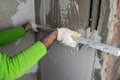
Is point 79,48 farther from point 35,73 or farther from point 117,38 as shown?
point 35,73

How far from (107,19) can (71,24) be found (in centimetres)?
31

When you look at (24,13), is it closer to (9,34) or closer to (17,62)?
(9,34)

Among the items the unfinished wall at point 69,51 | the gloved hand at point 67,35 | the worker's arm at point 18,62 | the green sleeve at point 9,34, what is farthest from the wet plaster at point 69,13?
the worker's arm at point 18,62

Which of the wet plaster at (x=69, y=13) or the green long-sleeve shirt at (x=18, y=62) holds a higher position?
the wet plaster at (x=69, y=13)

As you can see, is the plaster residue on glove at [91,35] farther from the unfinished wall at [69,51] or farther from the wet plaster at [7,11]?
the wet plaster at [7,11]

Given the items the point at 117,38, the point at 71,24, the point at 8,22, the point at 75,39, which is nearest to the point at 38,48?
the point at 75,39

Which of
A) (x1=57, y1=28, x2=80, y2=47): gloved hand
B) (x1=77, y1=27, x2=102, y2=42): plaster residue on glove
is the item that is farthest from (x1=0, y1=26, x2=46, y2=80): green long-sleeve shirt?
(x1=77, y1=27, x2=102, y2=42): plaster residue on glove

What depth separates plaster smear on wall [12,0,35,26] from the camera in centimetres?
166

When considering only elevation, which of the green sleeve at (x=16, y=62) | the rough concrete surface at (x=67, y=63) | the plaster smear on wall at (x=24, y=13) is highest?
the plaster smear on wall at (x=24, y=13)

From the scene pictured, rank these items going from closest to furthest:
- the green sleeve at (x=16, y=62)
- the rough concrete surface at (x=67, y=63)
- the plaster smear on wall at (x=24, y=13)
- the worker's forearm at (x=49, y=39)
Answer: the green sleeve at (x=16, y=62) < the worker's forearm at (x=49, y=39) < the rough concrete surface at (x=67, y=63) < the plaster smear on wall at (x=24, y=13)

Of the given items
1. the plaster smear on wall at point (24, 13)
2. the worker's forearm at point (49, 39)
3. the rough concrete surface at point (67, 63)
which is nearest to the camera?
the worker's forearm at point (49, 39)

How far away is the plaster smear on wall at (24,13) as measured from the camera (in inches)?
65.3

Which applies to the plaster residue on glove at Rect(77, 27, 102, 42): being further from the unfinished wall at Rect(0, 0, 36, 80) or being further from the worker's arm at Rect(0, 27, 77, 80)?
the unfinished wall at Rect(0, 0, 36, 80)

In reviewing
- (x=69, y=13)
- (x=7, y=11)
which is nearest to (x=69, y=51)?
(x=69, y=13)
